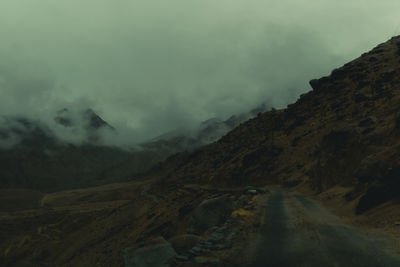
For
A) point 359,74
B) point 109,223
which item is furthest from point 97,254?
point 359,74

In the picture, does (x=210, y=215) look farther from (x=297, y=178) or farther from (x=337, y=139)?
(x=297, y=178)

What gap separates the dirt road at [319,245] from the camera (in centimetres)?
1140

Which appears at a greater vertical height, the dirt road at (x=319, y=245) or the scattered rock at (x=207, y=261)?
the scattered rock at (x=207, y=261)

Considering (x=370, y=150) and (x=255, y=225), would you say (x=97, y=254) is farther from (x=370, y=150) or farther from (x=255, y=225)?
(x=370, y=150)

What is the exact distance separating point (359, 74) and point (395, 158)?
64.8m

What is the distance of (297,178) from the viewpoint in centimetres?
5003

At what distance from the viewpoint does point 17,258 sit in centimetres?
6756

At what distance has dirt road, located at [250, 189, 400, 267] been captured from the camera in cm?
1140

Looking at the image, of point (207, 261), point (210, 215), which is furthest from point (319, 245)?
point (210, 215)

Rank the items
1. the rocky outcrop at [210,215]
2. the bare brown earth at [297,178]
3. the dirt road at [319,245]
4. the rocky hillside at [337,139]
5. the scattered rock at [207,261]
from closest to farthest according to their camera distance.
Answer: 1. the dirt road at [319,245]
2. the scattered rock at [207,261]
3. the bare brown earth at [297,178]
4. the rocky outcrop at [210,215]
5. the rocky hillside at [337,139]

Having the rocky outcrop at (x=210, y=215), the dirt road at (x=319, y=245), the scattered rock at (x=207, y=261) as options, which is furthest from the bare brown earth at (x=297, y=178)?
the rocky outcrop at (x=210, y=215)

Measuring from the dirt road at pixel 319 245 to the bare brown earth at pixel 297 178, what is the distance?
79 cm

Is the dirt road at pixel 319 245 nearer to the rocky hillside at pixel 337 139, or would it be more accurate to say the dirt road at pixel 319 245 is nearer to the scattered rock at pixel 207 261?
the scattered rock at pixel 207 261

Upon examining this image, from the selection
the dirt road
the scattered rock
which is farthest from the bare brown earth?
the dirt road
